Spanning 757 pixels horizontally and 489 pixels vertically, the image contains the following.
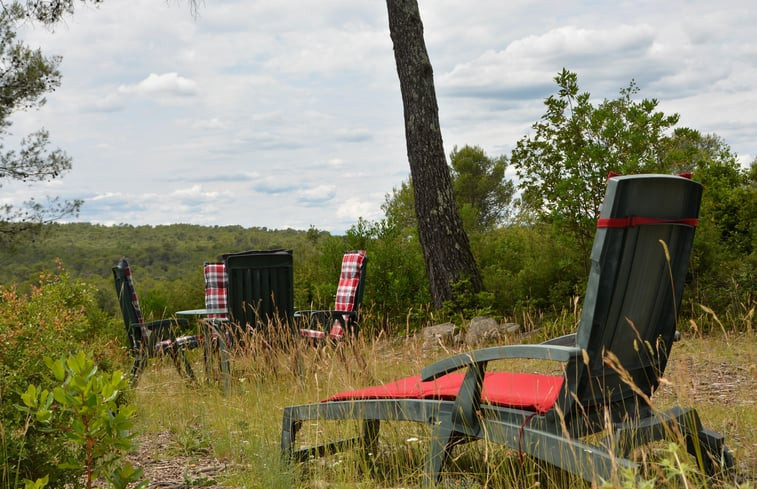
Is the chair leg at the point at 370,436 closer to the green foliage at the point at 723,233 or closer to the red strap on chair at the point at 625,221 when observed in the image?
the red strap on chair at the point at 625,221

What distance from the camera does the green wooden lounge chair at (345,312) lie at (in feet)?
21.9

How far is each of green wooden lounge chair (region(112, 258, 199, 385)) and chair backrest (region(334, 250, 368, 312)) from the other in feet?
5.05

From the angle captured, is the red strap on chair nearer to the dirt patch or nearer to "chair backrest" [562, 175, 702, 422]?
"chair backrest" [562, 175, 702, 422]

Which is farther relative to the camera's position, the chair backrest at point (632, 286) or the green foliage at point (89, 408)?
the chair backrest at point (632, 286)

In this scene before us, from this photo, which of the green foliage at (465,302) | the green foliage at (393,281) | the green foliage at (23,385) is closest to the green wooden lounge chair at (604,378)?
the green foliage at (23,385)

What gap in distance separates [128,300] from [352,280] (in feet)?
6.74

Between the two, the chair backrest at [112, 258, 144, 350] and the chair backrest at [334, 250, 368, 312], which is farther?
the chair backrest at [334, 250, 368, 312]

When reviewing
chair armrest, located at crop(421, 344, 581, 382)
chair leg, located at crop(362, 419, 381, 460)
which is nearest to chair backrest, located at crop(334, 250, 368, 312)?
chair leg, located at crop(362, 419, 381, 460)

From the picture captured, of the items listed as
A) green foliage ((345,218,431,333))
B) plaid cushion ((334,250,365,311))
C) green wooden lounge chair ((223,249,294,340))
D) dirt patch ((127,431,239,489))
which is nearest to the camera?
dirt patch ((127,431,239,489))

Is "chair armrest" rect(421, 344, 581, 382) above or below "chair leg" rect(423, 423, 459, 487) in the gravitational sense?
above

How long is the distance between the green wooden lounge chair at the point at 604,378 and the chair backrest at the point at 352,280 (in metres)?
3.69

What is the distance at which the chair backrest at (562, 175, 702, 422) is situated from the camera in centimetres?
273

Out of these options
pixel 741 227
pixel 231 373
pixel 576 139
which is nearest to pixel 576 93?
pixel 576 139

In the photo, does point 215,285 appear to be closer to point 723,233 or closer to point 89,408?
point 89,408
